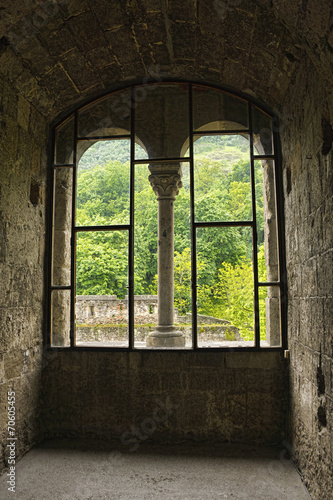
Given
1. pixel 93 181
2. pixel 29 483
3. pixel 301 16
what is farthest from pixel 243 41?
pixel 93 181

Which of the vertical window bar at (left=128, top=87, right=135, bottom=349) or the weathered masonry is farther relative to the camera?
the vertical window bar at (left=128, top=87, right=135, bottom=349)

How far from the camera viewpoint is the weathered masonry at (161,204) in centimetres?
280

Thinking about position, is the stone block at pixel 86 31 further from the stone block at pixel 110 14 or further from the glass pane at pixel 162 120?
the glass pane at pixel 162 120

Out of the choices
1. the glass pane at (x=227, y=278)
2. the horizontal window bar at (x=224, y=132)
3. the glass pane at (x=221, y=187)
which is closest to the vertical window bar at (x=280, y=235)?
the horizontal window bar at (x=224, y=132)

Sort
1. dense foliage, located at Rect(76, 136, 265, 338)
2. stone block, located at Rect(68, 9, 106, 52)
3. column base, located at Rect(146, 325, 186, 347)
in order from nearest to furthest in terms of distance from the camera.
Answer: stone block, located at Rect(68, 9, 106, 52) < column base, located at Rect(146, 325, 186, 347) < dense foliage, located at Rect(76, 136, 265, 338)

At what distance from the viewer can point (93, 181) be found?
68.0 feet

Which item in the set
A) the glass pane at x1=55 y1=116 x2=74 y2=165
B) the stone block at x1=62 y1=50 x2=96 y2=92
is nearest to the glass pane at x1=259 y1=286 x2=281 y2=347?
the glass pane at x1=55 y1=116 x2=74 y2=165

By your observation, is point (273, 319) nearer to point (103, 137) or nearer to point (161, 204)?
point (161, 204)

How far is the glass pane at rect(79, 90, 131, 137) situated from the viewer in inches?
163

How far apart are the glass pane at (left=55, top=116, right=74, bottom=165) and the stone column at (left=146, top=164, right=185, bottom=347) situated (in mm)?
869

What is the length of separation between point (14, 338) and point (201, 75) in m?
3.01

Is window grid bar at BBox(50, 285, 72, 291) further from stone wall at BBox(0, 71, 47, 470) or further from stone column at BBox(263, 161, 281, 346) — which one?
stone column at BBox(263, 161, 281, 346)

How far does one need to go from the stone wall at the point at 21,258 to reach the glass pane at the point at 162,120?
40.2 inches

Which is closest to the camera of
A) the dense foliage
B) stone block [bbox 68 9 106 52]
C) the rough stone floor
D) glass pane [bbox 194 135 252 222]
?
the rough stone floor
